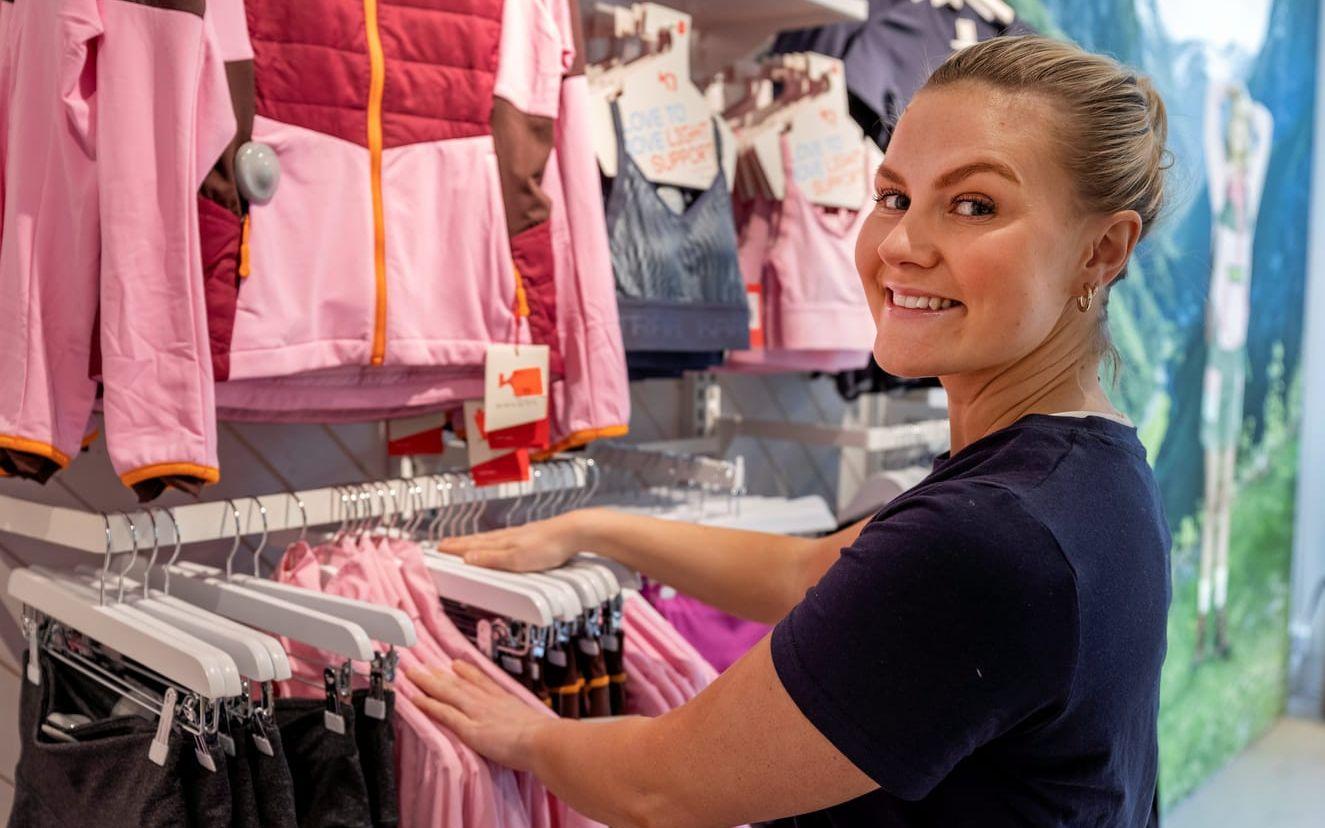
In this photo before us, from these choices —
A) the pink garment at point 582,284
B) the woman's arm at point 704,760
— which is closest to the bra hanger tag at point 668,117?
the pink garment at point 582,284

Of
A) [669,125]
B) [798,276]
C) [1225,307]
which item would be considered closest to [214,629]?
[669,125]

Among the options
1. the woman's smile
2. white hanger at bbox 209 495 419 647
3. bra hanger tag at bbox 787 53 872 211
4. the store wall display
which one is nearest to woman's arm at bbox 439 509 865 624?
white hanger at bbox 209 495 419 647

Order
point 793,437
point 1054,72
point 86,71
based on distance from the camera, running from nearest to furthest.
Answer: point 1054,72, point 86,71, point 793,437

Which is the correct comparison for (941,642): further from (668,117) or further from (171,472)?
(668,117)

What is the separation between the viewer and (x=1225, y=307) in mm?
3873

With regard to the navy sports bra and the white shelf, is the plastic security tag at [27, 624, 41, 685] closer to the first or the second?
the navy sports bra

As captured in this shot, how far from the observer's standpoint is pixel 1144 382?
11.8 ft

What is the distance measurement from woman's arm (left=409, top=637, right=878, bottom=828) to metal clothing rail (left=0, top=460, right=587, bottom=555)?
1.35 ft

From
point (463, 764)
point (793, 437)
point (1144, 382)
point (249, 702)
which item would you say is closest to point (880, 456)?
point (793, 437)

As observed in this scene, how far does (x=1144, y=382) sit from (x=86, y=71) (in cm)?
314

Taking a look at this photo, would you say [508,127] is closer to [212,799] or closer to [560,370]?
[560,370]

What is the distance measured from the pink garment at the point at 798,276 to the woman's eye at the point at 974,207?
1.15 m

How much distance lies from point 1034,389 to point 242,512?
35.5 inches

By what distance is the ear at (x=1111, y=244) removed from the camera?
1.05 m
